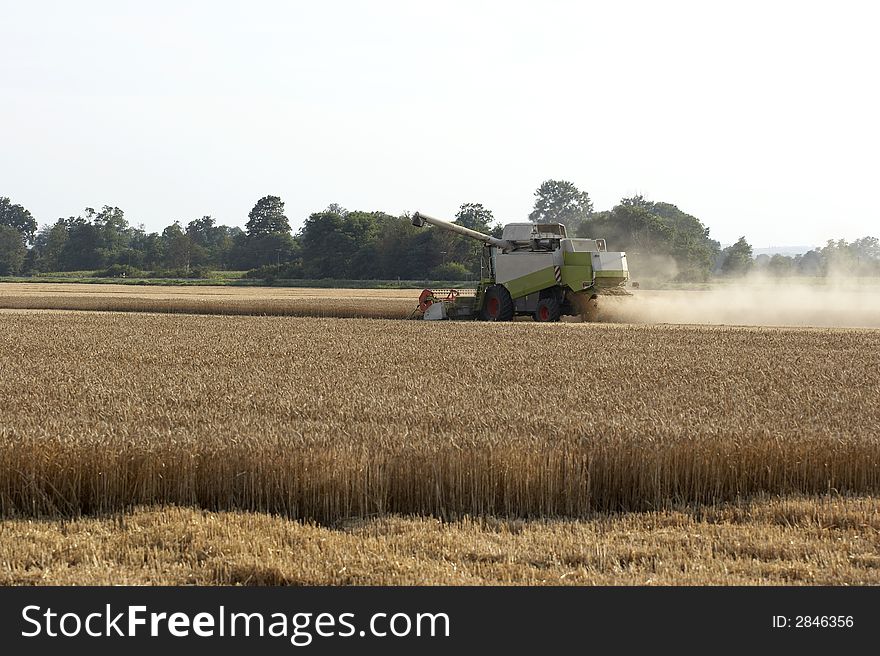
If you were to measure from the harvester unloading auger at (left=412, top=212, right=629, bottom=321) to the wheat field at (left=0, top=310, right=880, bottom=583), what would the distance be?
532 inches

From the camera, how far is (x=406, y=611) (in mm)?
5141

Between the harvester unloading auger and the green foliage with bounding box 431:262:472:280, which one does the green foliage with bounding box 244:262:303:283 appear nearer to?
the green foliage with bounding box 431:262:472:280

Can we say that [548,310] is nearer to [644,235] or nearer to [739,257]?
[644,235]

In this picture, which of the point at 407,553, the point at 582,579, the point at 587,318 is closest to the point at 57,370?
the point at 407,553

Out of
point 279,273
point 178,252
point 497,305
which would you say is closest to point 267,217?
point 178,252

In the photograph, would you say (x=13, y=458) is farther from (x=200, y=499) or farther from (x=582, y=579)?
(x=582, y=579)

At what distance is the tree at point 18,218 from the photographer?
6718 inches

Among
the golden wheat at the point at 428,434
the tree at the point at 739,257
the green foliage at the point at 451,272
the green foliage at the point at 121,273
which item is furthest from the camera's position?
the tree at the point at 739,257

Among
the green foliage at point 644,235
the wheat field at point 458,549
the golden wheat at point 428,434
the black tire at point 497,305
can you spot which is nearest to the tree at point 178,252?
the green foliage at point 644,235

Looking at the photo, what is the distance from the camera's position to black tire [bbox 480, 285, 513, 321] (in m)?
28.3

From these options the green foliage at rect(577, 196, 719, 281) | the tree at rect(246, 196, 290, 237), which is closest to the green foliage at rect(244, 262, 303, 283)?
the green foliage at rect(577, 196, 719, 281)

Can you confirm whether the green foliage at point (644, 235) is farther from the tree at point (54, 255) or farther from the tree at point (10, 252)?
the tree at point (10, 252)

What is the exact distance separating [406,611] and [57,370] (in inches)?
432

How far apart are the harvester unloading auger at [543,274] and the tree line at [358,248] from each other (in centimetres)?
1374
